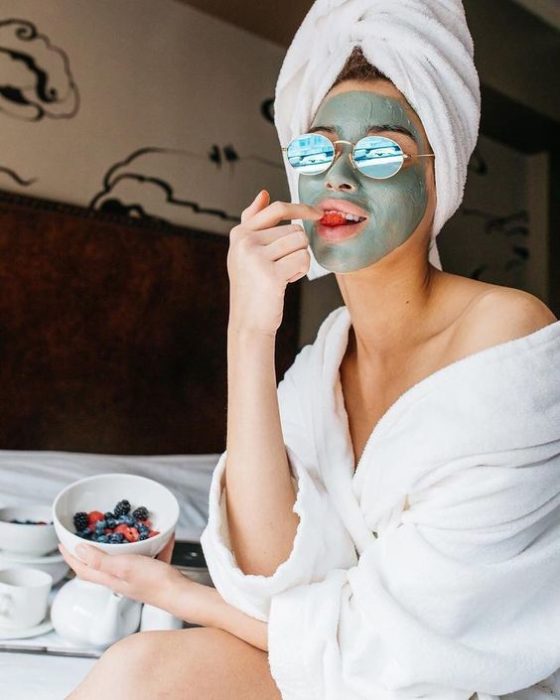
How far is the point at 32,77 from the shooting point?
2.24m

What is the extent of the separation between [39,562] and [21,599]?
5.1 inches

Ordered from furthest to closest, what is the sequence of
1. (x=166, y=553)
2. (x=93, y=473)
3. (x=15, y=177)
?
1. (x=15, y=177)
2. (x=93, y=473)
3. (x=166, y=553)

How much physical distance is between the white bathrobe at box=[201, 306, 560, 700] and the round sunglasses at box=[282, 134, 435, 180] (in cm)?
26

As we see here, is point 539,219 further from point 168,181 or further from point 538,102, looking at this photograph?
point 168,181

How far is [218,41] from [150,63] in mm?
334

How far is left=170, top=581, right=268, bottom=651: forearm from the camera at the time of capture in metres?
0.81

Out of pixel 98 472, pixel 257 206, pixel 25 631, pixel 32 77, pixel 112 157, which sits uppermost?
pixel 32 77

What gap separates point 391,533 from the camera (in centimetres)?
78

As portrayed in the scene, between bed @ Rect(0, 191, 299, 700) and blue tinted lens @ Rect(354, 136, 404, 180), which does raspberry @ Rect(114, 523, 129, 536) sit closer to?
blue tinted lens @ Rect(354, 136, 404, 180)

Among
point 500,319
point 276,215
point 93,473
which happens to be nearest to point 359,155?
point 276,215

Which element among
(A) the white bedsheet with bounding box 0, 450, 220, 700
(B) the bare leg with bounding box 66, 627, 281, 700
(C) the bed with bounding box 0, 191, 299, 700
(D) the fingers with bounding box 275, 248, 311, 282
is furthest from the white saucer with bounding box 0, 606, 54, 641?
(C) the bed with bounding box 0, 191, 299, 700

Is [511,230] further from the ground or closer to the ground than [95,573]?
further from the ground

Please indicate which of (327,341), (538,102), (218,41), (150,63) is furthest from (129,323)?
(538,102)

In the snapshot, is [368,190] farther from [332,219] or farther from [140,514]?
[140,514]
